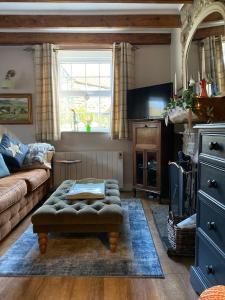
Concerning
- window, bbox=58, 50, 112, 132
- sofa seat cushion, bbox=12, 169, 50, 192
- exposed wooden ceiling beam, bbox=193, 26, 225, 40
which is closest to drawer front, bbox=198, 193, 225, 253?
exposed wooden ceiling beam, bbox=193, 26, 225, 40

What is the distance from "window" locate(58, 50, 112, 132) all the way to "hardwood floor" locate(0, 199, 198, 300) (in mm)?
3213

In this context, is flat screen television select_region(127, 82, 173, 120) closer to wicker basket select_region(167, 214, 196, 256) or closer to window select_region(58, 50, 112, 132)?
window select_region(58, 50, 112, 132)

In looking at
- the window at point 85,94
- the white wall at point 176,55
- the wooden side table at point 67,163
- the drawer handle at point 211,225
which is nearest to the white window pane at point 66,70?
the window at point 85,94

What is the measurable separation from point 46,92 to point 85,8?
4.78 feet

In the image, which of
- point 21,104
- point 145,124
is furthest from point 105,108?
point 21,104

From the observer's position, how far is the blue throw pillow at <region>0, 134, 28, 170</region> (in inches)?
153

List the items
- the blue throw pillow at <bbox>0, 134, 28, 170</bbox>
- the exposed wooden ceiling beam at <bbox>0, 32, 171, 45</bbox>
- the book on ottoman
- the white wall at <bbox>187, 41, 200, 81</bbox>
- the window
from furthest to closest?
the window, the exposed wooden ceiling beam at <bbox>0, 32, 171, 45</bbox>, the blue throw pillow at <bbox>0, 134, 28, 170</bbox>, the white wall at <bbox>187, 41, 200, 81</bbox>, the book on ottoman

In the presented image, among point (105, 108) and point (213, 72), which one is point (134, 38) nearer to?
point (105, 108)

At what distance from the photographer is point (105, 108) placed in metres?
5.05

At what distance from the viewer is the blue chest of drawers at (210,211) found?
1.47 metres

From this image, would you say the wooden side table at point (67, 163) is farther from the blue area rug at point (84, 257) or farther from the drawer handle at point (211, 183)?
the drawer handle at point (211, 183)

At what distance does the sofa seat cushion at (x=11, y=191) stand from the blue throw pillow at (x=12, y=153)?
0.52 meters

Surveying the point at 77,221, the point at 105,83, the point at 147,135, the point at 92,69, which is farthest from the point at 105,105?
the point at 77,221

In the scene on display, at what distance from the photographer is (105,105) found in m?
5.04
